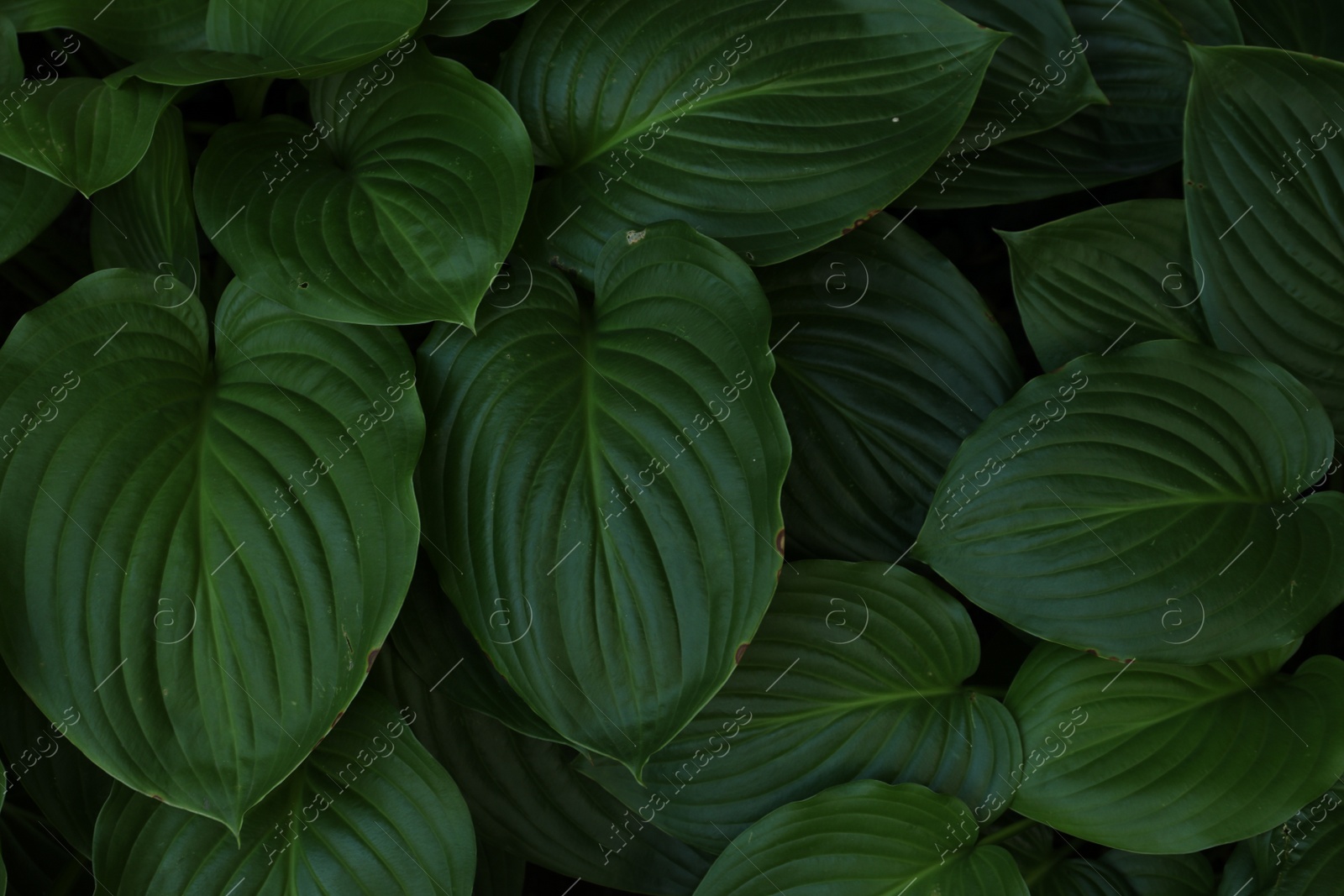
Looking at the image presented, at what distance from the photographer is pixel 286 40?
1042 millimetres

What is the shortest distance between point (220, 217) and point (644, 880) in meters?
0.90

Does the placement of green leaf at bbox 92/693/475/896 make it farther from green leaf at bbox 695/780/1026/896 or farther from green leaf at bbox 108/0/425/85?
green leaf at bbox 108/0/425/85

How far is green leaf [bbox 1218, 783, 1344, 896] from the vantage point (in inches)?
38.3

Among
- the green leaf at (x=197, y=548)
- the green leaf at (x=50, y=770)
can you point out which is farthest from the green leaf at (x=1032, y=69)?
the green leaf at (x=50, y=770)

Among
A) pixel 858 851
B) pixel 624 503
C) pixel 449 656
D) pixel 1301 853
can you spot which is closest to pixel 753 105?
pixel 624 503

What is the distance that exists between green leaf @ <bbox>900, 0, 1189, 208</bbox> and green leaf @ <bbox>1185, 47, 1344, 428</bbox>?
0.16 meters

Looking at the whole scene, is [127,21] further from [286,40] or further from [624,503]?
[624,503]

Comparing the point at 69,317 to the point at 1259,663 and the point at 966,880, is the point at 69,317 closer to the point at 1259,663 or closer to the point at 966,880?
the point at 966,880

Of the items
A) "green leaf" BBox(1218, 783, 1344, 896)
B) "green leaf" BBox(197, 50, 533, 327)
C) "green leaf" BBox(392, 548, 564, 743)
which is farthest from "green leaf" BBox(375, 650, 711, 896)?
"green leaf" BBox(1218, 783, 1344, 896)

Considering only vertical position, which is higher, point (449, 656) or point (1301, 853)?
point (449, 656)

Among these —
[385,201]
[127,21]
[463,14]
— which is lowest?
[385,201]

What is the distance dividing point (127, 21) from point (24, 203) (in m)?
0.28

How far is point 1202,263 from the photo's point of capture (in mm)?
1073

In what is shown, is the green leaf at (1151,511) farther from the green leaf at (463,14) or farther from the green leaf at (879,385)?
the green leaf at (463,14)
